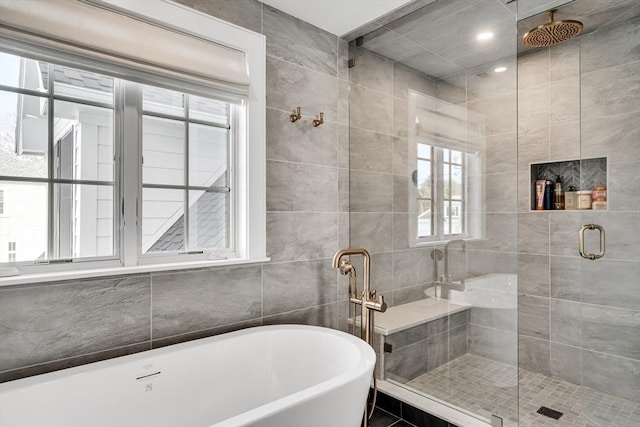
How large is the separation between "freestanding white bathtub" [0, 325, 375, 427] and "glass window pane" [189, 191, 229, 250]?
53 centimetres

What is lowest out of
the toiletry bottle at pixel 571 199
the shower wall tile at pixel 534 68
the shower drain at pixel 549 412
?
the shower drain at pixel 549 412

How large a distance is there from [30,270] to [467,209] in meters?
2.19

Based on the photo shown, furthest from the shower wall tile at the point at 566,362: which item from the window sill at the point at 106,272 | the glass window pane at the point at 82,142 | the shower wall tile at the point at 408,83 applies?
the glass window pane at the point at 82,142

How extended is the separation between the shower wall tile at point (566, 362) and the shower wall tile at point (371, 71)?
213 centimetres

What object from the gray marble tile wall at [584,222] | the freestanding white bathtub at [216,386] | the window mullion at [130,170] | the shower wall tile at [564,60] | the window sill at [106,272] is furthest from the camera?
the shower wall tile at [564,60]

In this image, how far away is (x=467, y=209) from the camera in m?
2.13

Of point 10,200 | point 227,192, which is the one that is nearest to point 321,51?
point 227,192

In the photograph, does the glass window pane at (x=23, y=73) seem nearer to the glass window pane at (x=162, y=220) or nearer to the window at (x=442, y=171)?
the glass window pane at (x=162, y=220)

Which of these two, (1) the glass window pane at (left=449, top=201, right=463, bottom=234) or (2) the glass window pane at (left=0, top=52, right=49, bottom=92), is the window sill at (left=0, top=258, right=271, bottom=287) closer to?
(2) the glass window pane at (left=0, top=52, right=49, bottom=92)

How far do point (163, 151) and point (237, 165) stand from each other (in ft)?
1.36

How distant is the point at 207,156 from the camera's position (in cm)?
212

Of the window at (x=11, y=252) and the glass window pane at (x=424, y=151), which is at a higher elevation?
the glass window pane at (x=424, y=151)

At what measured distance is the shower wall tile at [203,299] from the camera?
6.03ft

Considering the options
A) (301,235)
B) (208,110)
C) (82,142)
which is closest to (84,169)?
(82,142)
